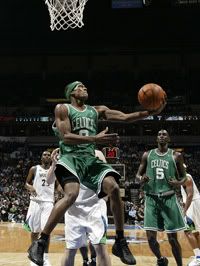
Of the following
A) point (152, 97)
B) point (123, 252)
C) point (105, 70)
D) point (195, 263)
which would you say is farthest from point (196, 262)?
point (105, 70)

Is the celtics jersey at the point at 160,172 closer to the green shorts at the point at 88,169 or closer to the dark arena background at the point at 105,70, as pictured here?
the green shorts at the point at 88,169

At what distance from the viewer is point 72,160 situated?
13.3ft

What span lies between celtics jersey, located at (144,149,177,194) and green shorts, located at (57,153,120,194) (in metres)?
2.11

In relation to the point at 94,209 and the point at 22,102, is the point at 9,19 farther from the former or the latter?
the point at 94,209

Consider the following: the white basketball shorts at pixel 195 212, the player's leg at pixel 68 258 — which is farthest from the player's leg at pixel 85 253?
the white basketball shorts at pixel 195 212

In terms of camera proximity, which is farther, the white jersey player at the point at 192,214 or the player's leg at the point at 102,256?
the white jersey player at the point at 192,214

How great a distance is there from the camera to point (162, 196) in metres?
6.00

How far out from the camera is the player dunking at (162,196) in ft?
19.1

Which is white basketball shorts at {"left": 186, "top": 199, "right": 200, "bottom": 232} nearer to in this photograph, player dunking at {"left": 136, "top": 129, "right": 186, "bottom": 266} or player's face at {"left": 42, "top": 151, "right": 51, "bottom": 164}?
player dunking at {"left": 136, "top": 129, "right": 186, "bottom": 266}

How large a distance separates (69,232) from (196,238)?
11.0ft

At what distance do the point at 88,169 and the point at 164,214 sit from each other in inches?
87.4

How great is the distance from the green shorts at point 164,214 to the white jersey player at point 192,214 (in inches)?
23.6

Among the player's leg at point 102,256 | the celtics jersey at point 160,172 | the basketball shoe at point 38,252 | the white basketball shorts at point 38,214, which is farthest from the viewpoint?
the white basketball shorts at point 38,214

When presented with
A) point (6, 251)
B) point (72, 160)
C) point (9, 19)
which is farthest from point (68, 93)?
point (9, 19)
